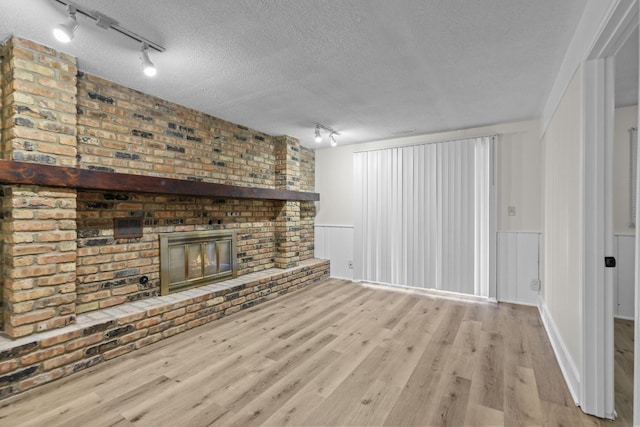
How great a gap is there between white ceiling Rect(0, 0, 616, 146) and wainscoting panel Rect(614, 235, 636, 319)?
5.61ft

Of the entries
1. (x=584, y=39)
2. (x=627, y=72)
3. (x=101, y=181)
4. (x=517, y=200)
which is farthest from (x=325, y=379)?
(x=627, y=72)

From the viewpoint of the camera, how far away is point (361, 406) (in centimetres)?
182

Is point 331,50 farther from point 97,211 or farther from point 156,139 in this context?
point 97,211

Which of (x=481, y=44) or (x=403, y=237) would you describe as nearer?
(x=481, y=44)

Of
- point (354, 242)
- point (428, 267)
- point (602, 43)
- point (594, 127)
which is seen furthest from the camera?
point (354, 242)

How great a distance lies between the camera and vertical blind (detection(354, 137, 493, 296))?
399cm

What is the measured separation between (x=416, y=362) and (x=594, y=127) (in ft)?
6.50

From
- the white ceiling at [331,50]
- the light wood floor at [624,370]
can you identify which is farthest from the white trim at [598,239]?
the white ceiling at [331,50]

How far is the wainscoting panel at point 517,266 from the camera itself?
3701 millimetres

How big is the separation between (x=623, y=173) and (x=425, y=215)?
2.14 meters

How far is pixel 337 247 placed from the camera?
5234mm

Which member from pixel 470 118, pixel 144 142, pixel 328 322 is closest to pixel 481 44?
pixel 470 118

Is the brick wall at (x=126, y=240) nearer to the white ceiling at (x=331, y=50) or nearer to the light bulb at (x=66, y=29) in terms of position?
the white ceiling at (x=331, y=50)

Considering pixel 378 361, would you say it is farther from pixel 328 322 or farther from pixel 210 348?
pixel 210 348
